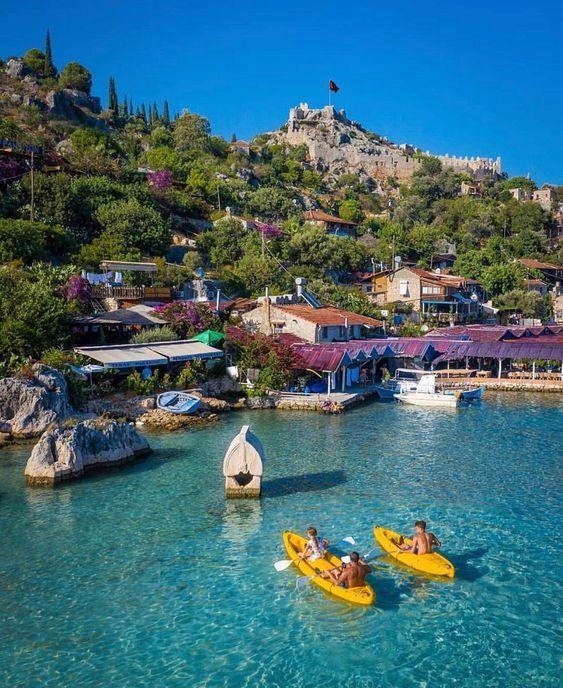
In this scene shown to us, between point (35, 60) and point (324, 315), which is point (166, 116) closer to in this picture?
point (35, 60)

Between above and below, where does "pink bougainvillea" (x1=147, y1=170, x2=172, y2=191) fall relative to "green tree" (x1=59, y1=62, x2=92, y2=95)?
below

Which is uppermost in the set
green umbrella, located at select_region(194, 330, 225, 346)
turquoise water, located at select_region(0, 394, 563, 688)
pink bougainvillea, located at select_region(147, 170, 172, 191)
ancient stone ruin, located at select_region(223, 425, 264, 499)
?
pink bougainvillea, located at select_region(147, 170, 172, 191)

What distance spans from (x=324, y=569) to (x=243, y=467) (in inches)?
238

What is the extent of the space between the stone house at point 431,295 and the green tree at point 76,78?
2649 inches

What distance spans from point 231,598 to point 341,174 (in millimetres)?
121256

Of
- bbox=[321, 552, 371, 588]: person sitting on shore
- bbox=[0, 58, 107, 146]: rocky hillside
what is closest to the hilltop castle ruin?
bbox=[0, 58, 107, 146]: rocky hillside

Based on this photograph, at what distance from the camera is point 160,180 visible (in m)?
72.4

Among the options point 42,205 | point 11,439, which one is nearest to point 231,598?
point 11,439

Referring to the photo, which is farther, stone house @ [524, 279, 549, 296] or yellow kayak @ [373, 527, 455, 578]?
stone house @ [524, 279, 549, 296]

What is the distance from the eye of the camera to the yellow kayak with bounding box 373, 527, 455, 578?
46.1 feet

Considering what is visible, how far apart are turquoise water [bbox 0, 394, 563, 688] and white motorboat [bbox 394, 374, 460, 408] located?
32.3ft

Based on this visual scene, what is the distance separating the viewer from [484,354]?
40906 millimetres

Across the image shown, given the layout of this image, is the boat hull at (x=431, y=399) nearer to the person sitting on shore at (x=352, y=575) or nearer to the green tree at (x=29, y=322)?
the green tree at (x=29, y=322)

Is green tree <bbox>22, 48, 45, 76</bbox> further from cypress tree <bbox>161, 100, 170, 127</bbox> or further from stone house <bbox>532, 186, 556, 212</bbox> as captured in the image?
stone house <bbox>532, 186, 556, 212</bbox>
